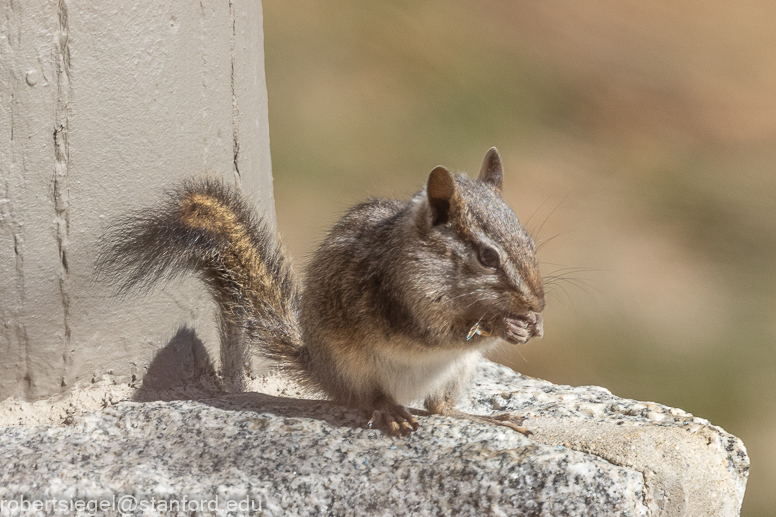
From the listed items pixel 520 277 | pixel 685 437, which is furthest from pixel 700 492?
pixel 520 277

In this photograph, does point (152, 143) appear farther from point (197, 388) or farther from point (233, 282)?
point (197, 388)

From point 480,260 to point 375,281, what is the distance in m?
0.37

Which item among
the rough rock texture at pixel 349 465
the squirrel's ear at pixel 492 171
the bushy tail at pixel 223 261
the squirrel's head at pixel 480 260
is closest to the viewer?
the rough rock texture at pixel 349 465

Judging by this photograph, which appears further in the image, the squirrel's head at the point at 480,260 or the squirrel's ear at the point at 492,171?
the squirrel's ear at the point at 492,171

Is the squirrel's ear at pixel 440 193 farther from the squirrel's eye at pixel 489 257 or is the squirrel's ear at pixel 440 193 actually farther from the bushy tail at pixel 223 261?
the bushy tail at pixel 223 261

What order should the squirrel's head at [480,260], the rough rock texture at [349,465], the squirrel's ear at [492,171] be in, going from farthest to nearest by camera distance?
1. the squirrel's ear at [492,171]
2. the squirrel's head at [480,260]
3. the rough rock texture at [349,465]

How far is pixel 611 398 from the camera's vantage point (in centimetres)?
328

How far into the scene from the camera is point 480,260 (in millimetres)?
2504

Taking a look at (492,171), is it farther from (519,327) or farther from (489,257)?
(519,327)

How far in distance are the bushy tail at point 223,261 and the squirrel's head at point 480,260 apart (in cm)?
70

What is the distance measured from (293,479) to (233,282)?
884 mm

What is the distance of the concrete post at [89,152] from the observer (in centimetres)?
249

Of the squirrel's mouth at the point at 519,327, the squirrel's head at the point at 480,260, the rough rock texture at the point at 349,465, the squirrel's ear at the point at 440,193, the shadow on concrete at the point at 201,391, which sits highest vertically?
the squirrel's ear at the point at 440,193

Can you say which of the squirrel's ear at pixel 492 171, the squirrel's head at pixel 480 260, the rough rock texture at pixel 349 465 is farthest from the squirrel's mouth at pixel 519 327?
the squirrel's ear at pixel 492 171
